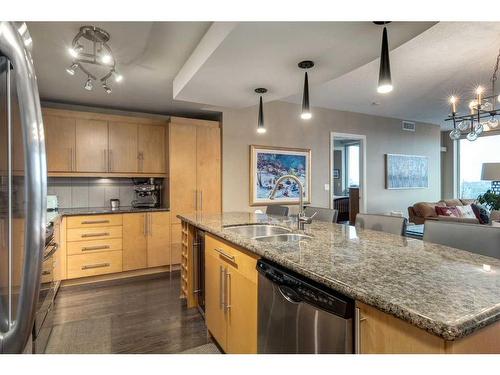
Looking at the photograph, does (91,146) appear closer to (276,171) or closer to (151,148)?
(151,148)

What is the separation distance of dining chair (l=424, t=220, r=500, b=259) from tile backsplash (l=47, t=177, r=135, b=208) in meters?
3.83

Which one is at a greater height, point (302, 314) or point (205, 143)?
point (205, 143)

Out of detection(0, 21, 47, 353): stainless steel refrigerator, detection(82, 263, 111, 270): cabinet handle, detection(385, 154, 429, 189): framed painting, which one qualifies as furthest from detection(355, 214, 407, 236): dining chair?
detection(385, 154, 429, 189): framed painting

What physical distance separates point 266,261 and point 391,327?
0.68 meters

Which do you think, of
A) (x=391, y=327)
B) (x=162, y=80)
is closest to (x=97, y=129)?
(x=162, y=80)

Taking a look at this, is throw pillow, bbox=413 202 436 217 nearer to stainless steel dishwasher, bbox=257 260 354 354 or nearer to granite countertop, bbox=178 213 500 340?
granite countertop, bbox=178 213 500 340

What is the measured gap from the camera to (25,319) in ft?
1.76

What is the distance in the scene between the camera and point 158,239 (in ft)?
12.6

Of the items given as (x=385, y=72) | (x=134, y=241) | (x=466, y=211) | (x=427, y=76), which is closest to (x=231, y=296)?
(x=385, y=72)

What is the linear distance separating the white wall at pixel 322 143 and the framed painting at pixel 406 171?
0.36ft

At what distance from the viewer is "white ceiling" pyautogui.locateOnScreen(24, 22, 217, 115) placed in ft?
6.85
